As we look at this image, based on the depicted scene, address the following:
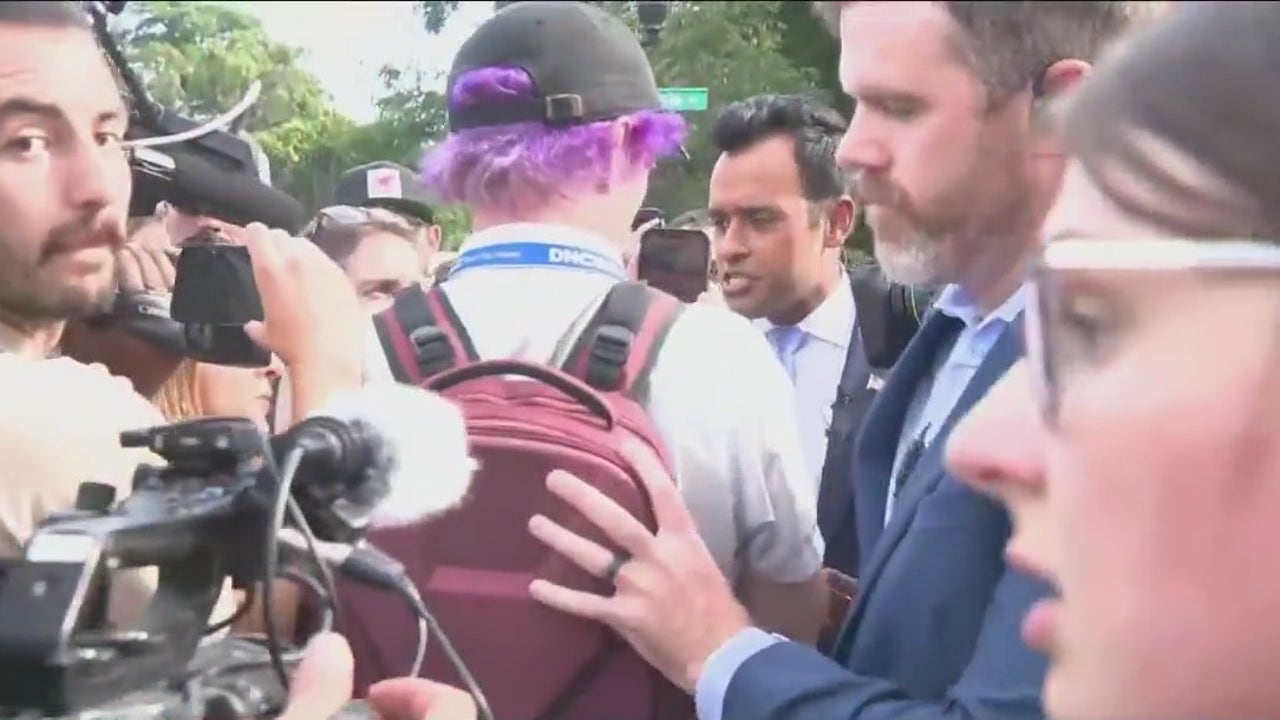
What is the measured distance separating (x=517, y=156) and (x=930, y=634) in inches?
42.6

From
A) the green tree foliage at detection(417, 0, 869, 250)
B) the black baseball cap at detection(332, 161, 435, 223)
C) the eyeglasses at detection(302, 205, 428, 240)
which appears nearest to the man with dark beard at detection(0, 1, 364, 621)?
the green tree foliage at detection(417, 0, 869, 250)

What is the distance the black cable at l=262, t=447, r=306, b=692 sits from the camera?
1.17 meters

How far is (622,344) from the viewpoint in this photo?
196cm

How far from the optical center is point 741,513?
6.82 feet

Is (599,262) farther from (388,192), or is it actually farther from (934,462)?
(388,192)

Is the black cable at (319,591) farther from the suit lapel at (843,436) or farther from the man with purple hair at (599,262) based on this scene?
the suit lapel at (843,436)

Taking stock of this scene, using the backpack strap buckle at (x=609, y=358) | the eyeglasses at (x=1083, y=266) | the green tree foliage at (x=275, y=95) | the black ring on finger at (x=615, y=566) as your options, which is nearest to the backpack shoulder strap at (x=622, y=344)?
the backpack strap buckle at (x=609, y=358)

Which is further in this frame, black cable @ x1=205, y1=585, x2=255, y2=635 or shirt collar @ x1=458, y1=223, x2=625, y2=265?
shirt collar @ x1=458, y1=223, x2=625, y2=265

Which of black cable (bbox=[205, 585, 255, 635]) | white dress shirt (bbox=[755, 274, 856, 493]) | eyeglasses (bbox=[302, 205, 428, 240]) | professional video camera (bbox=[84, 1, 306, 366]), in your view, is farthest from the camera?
eyeglasses (bbox=[302, 205, 428, 240])

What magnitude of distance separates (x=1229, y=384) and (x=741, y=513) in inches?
52.2

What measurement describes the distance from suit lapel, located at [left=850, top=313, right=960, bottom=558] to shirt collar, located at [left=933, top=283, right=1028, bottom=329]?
3cm

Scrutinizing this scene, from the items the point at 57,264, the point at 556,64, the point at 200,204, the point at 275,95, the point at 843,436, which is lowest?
the point at 843,436

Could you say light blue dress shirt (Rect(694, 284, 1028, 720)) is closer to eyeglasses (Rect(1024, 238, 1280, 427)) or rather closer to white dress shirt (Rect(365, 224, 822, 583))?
white dress shirt (Rect(365, 224, 822, 583))

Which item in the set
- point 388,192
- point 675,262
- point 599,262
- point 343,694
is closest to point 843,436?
point 675,262
